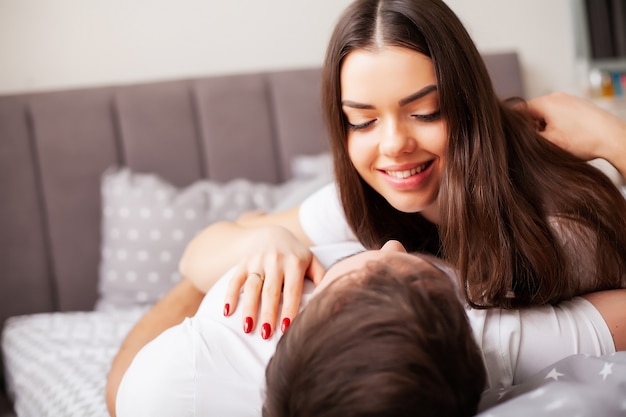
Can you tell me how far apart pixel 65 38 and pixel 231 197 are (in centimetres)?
90

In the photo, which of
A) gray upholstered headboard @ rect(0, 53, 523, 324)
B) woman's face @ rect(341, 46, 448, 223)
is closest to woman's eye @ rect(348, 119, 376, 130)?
woman's face @ rect(341, 46, 448, 223)

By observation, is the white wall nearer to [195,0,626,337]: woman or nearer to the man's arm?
the man's arm

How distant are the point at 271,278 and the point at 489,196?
41 cm

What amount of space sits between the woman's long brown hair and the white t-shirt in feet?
0.24

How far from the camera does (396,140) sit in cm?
120

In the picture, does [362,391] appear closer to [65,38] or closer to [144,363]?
[144,363]

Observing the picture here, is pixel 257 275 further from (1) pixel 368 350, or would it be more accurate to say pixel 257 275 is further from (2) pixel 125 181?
(2) pixel 125 181

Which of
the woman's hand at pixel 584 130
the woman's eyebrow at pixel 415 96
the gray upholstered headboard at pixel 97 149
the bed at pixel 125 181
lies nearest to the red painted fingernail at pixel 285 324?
the woman's eyebrow at pixel 415 96

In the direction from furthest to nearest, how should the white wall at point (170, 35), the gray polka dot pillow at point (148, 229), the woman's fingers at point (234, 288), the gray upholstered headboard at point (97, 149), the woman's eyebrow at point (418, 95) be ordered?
the white wall at point (170, 35)
the gray upholstered headboard at point (97, 149)
the gray polka dot pillow at point (148, 229)
the woman's eyebrow at point (418, 95)
the woman's fingers at point (234, 288)

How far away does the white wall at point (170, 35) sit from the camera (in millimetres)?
2553

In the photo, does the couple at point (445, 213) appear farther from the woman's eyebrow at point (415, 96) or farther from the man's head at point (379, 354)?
the man's head at point (379, 354)

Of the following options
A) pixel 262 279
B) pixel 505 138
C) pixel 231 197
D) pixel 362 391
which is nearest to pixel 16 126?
pixel 231 197

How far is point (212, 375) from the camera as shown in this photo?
3.18 feet

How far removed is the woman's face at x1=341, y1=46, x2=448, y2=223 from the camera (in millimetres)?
1187
